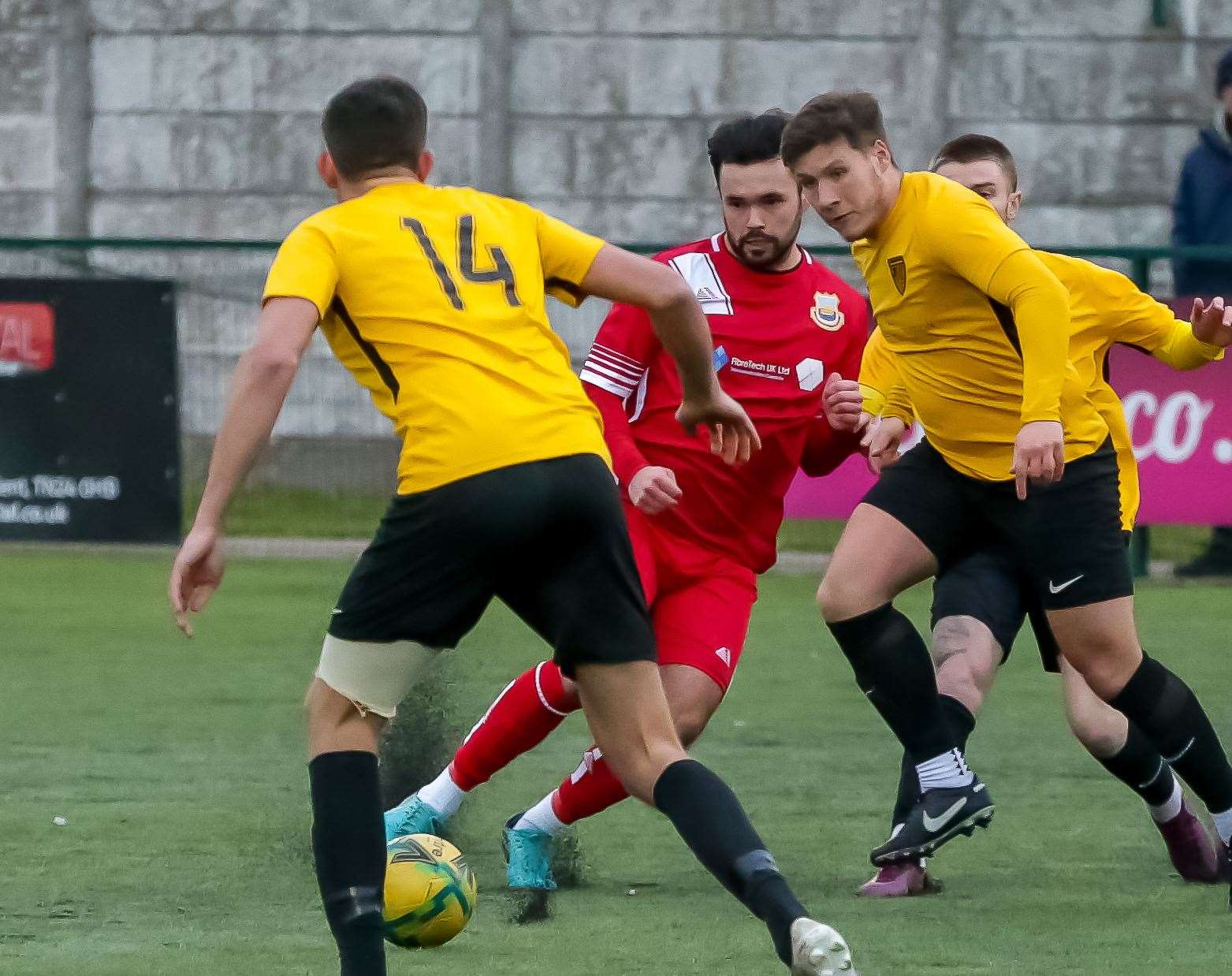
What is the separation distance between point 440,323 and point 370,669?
624 millimetres

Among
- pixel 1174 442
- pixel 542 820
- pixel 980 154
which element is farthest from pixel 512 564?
pixel 1174 442

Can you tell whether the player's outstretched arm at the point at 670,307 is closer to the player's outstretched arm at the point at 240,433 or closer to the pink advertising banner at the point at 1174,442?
the player's outstretched arm at the point at 240,433

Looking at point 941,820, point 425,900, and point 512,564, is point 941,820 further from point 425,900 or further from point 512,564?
point 512,564

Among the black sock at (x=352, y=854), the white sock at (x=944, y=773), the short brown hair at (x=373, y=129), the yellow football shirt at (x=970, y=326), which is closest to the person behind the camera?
the black sock at (x=352, y=854)

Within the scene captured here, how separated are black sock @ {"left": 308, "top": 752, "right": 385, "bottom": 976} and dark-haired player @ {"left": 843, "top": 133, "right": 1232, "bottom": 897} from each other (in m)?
1.59

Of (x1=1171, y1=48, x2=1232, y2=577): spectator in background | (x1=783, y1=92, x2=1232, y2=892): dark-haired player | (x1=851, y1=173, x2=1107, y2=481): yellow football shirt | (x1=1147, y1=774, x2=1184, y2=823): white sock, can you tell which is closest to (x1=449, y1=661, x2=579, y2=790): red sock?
(x1=783, y1=92, x2=1232, y2=892): dark-haired player

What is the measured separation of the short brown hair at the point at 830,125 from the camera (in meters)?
4.96

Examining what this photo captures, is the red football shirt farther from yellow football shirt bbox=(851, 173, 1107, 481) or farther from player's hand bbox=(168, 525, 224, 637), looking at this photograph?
player's hand bbox=(168, 525, 224, 637)

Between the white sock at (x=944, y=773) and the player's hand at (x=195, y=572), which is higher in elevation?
the player's hand at (x=195, y=572)

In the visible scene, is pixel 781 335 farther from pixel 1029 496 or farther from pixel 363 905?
pixel 363 905

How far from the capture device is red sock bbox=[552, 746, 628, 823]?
5.18 meters

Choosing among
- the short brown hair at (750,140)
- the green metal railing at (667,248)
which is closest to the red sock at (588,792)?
the short brown hair at (750,140)

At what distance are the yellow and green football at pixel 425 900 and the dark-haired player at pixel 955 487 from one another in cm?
109

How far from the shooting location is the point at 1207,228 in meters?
10.9
